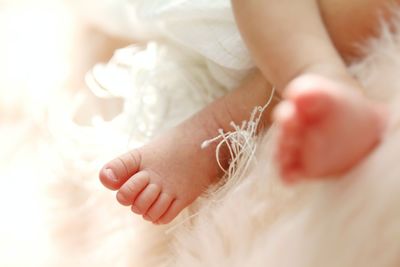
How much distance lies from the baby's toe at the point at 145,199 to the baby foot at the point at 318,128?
0.81ft

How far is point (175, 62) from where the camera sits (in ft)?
2.51

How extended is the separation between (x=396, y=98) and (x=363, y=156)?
0.06 m

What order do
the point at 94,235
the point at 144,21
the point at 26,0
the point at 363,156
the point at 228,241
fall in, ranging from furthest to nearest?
the point at 26,0, the point at 144,21, the point at 94,235, the point at 228,241, the point at 363,156

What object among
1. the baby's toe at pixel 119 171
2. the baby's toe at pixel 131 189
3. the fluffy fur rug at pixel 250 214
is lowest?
the fluffy fur rug at pixel 250 214

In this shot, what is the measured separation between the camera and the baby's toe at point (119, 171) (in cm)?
63

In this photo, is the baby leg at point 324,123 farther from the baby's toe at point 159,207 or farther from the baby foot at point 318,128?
the baby's toe at point 159,207

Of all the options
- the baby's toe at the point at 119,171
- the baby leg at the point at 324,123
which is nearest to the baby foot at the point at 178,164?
the baby's toe at the point at 119,171

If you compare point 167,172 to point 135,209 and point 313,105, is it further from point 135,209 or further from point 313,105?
point 313,105

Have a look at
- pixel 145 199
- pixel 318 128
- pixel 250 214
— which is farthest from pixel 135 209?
pixel 318 128

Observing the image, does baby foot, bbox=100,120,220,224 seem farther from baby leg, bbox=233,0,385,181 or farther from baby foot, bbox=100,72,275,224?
baby leg, bbox=233,0,385,181

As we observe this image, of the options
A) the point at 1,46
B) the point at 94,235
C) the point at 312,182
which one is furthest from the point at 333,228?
the point at 1,46

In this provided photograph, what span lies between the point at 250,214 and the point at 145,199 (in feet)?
0.43

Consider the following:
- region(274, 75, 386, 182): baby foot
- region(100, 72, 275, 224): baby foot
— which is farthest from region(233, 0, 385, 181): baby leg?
region(100, 72, 275, 224): baby foot

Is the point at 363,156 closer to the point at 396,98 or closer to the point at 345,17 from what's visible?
the point at 396,98
